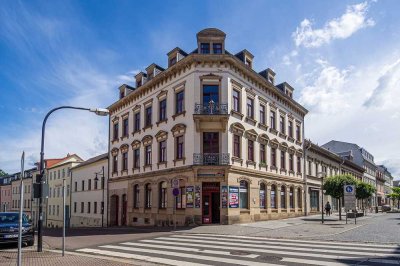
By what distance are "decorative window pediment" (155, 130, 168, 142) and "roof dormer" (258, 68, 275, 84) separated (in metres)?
10.5

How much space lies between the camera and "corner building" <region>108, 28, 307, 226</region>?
24703 millimetres

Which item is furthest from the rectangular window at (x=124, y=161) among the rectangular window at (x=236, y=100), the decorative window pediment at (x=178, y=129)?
the rectangular window at (x=236, y=100)

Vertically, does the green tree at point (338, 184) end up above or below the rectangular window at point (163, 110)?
below

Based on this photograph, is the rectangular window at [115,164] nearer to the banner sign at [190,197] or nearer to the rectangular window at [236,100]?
the banner sign at [190,197]

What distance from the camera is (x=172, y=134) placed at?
27391 mm

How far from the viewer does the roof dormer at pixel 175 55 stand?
1092 inches

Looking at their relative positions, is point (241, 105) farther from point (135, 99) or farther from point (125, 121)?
point (125, 121)

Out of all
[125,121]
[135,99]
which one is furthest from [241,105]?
[125,121]

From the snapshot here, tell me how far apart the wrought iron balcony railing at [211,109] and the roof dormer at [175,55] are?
462 centimetres

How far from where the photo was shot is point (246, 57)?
2886 centimetres

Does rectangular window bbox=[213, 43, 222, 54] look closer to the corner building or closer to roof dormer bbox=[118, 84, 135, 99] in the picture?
the corner building

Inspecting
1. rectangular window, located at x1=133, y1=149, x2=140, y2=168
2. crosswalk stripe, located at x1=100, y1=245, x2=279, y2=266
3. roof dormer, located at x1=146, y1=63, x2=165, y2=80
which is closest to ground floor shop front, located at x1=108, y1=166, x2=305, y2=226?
rectangular window, located at x1=133, y1=149, x2=140, y2=168

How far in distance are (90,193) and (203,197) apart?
21.0 m

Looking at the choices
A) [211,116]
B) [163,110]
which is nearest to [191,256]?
[211,116]
